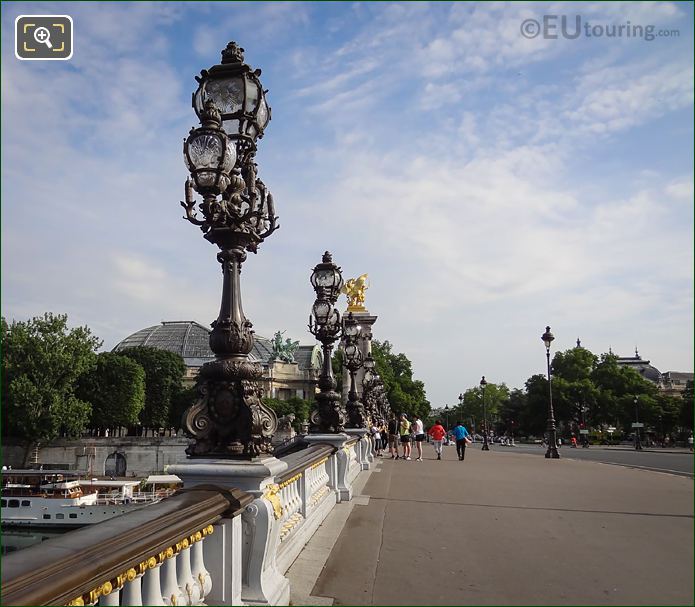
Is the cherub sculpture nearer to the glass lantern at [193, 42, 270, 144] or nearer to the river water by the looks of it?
the river water

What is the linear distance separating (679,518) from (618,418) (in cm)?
7673

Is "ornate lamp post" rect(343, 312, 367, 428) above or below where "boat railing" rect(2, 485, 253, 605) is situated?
above

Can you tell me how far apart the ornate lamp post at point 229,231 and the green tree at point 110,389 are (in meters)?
56.7

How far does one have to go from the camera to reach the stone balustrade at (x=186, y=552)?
208 cm

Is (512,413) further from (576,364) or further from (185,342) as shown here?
(185,342)

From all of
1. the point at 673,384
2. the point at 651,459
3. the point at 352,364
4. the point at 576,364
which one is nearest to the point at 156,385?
the point at 576,364

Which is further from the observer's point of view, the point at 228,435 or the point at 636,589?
the point at 228,435

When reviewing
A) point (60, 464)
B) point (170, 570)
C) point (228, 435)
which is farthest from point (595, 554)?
point (60, 464)

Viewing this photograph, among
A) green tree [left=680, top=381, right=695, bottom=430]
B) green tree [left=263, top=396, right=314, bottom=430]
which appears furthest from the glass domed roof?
green tree [left=680, top=381, right=695, bottom=430]

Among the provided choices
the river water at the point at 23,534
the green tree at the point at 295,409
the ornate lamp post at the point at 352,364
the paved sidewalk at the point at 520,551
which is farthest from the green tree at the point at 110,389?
the paved sidewalk at the point at 520,551

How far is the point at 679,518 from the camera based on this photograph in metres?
2.88

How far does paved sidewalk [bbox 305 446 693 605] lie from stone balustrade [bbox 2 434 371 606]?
2.77ft

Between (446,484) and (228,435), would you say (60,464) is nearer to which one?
(446,484)

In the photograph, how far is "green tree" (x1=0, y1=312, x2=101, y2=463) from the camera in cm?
4872
